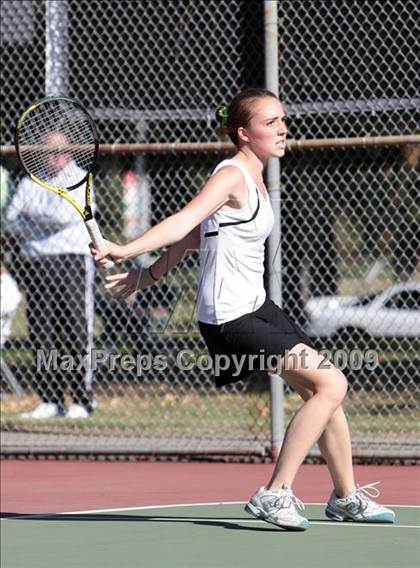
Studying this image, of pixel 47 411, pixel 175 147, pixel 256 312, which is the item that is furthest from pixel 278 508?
pixel 47 411

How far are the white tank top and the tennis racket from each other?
582mm

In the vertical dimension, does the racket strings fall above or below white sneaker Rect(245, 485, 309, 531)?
A: above

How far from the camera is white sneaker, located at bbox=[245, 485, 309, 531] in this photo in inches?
236

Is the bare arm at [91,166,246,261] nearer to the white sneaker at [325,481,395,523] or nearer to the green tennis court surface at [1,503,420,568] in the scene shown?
the green tennis court surface at [1,503,420,568]

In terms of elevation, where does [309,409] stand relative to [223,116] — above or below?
below

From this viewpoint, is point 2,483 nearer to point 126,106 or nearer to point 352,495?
point 352,495

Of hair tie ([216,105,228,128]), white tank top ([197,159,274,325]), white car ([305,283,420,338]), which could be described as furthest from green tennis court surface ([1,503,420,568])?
white car ([305,283,420,338])

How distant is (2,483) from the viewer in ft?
27.6

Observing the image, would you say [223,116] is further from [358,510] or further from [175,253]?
[358,510]

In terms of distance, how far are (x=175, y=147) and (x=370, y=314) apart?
685 cm

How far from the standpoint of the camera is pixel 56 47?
35.5ft

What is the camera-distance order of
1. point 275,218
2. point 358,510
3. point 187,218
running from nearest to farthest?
point 187,218
point 358,510
point 275,218

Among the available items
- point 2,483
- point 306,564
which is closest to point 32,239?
point 2,483

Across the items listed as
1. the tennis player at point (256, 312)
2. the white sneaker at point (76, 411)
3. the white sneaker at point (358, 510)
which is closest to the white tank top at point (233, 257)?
the tennis player at point (256, 312)
